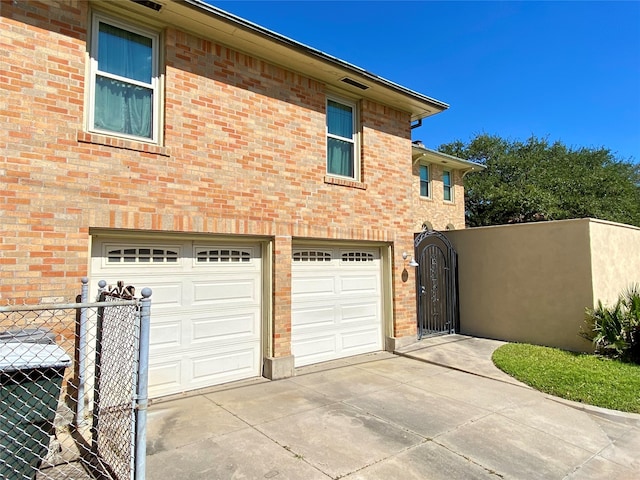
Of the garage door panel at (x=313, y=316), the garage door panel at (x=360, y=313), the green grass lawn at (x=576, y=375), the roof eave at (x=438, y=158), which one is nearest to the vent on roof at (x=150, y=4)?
the garage door panel at (x=313, y=316)

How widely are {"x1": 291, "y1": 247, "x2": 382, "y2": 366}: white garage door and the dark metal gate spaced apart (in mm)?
2559

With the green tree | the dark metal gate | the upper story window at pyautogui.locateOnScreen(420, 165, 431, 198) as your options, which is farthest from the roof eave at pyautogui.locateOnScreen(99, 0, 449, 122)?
the green tree

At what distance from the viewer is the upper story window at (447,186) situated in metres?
17.4

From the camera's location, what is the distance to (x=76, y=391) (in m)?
4.61

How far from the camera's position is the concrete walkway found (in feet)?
12.1

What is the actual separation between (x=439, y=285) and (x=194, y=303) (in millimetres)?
7271

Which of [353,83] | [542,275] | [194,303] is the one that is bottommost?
[194,303]

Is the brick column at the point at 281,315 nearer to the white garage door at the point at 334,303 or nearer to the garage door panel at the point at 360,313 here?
the white garage door at the point at 334,303

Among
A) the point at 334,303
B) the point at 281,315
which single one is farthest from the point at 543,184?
the point at 281,315

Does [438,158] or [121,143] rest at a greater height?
[438,158]

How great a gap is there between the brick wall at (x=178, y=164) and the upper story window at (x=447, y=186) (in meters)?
9.68

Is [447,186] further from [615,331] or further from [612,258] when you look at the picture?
[615,331]

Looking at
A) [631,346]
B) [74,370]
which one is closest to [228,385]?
[74,370]

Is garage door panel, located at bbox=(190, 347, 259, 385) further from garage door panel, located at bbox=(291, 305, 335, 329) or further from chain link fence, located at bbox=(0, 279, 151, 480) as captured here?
chain link fence, located at bbox=(0, 279, 151, 480)
